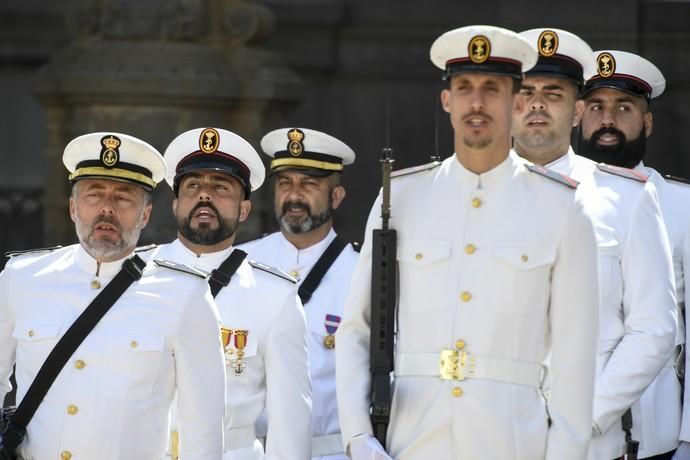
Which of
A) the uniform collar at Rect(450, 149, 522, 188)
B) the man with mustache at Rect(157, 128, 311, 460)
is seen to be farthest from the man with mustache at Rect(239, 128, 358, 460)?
the uniform collar at Rect(450, 149, 522, 188)

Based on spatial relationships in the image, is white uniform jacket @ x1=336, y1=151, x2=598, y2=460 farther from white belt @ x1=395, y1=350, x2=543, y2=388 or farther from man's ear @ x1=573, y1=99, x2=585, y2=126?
man's ear @ x1=573, y1=99, x2=585, y2=126

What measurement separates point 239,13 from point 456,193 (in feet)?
22.0

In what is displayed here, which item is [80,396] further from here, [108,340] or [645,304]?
[645,304]

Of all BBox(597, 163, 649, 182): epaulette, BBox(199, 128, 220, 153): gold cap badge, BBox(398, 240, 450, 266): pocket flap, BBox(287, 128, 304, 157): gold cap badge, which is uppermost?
BBox(287, 128, 304, 157): gold cap badge

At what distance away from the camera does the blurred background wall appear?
499 inches

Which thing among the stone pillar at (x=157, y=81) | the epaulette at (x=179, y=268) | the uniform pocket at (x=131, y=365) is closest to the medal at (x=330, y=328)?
the epaulette at (x=179, y=268)

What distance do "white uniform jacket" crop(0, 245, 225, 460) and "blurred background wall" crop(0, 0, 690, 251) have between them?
5324mm

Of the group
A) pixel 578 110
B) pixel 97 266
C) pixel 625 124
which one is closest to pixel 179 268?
pixel 97 266

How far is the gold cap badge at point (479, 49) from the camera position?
651cm

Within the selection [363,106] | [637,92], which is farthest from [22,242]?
[637,92]

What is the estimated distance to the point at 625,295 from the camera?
7.47m

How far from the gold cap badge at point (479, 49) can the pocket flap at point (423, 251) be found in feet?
1.81

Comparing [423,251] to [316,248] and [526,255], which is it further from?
[316,248]

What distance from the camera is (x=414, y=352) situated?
6.49 meters
